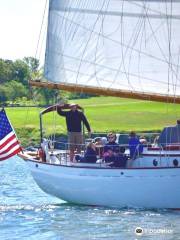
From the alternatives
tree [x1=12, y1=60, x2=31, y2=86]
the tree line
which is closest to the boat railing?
the tree line

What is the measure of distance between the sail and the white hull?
9.59 ft

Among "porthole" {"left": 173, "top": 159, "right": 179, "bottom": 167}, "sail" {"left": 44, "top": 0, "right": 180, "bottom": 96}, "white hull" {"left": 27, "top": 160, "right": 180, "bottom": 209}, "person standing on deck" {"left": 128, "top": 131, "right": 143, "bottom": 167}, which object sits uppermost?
"sail" {"left": 44, "top": 0, "right": 180, "bottom": 96}

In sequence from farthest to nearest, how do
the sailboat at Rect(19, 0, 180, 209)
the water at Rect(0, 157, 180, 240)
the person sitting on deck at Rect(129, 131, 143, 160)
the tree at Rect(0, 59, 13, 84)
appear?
the tree at Rect(0, 59, 13, 84) → the person sitting on deck at Rect(129, 131, 143, 160) → the sailboat at Rect(19, 0, 180, 209) → the water at Rect(0, 157, 180, 240)

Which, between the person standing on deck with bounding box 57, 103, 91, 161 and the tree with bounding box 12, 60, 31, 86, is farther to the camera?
the tree with bounding box 12, 60, 31, 86

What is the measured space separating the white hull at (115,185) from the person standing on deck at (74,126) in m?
0.92

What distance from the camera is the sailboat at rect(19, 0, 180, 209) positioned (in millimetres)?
28797

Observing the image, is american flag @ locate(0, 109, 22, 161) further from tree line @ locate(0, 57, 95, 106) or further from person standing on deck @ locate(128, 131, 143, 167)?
tree line @ locate(0, 57, 95, 106)

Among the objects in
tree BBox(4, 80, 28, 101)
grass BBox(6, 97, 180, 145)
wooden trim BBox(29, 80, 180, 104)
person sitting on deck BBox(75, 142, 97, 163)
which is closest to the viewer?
wooden trim BBox(29, 80, 180, 104)

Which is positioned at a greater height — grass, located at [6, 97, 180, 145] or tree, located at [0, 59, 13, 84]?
tree, located at [0, 59, 13, 84]

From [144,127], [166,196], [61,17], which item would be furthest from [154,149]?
[144,127]

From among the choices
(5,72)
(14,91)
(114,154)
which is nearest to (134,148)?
(114,154)

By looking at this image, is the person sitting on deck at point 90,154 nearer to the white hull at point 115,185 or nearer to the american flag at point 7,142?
the white hull at point 115,185

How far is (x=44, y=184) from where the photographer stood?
1232 inches

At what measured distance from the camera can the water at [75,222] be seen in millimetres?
24688
